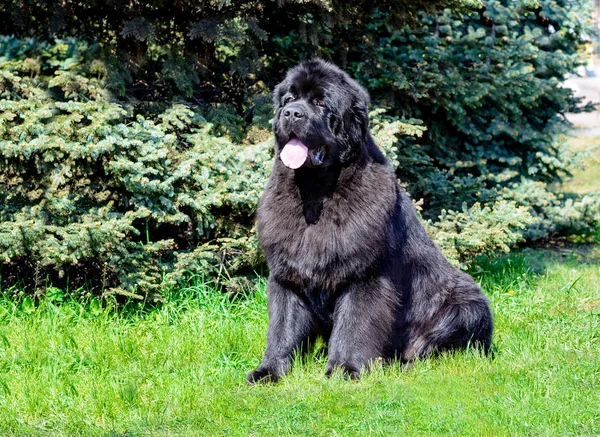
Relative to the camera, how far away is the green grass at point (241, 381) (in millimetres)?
3426

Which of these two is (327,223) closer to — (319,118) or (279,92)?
(319,118)

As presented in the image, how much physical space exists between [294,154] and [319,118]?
0.78ft

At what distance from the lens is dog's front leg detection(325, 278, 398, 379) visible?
4.04m

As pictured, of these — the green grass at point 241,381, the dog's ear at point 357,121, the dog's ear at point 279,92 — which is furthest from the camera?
the dog's ear at point 279,92

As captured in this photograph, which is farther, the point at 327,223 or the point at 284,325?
the point at 284,325

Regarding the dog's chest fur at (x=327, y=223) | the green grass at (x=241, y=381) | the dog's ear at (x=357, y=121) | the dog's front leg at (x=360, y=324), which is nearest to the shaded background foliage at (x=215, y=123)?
the green grass at (x=241, y=381)

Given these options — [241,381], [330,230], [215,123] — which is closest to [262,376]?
[241,381]

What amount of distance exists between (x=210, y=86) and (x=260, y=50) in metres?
0.52

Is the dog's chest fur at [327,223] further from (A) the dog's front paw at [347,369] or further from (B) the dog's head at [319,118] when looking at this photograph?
(A) the dog's front paw at [347,369]

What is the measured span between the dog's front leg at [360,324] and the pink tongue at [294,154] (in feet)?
2.42

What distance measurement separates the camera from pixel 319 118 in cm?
400

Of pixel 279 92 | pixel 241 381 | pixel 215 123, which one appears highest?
pixel 279 92

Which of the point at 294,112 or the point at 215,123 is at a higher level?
the point at 294,112

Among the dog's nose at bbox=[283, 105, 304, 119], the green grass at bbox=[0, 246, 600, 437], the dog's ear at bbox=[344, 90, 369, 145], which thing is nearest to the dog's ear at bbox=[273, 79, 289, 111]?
the dog's nose at bbox=[283, 105, 304, 119]
